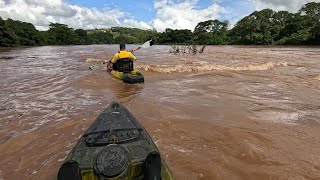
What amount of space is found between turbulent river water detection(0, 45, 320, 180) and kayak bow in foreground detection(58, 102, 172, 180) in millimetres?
1108

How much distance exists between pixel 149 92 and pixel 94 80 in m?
3.54

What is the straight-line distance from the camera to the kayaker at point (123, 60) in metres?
11.6

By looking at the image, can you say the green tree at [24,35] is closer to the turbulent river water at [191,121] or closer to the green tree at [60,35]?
the green tree at [60,35]

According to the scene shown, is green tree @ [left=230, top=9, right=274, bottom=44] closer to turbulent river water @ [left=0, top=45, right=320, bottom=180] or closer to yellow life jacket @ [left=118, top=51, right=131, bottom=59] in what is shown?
turbulent river water @ [left=0, top=45, right=320, bottom=180]

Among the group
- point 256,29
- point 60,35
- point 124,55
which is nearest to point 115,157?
point 124,55

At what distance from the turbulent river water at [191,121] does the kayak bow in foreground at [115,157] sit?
111 cm

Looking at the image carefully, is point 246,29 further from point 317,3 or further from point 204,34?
point 204,34

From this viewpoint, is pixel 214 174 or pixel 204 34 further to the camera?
pixel 204 34

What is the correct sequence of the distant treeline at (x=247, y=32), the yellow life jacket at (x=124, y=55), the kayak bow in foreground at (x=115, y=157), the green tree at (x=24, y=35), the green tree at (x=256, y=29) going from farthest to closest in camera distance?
the green tree at (x=24, y=35) < the green tree at (x=256, y=29) < the distant treeline at (x=247, y=32) < the yellow life jacket at (x=124, y=55) < the kayak bow in foreground at (x=115, y=157)

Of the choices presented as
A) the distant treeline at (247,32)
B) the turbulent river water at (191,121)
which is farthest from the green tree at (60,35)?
the turbulent river water at (191,121)

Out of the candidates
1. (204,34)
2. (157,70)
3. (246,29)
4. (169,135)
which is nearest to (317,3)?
(246,29)

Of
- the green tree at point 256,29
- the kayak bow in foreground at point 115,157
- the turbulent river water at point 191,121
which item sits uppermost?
the green tree at point 256,29

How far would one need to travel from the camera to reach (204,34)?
209 ft

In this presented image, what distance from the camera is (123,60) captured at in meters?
11.7
